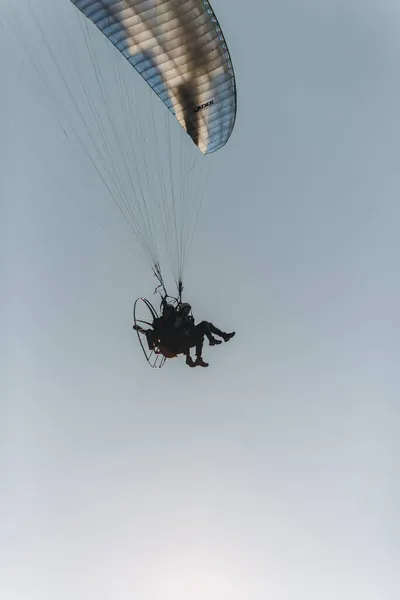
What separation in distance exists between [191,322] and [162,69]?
4.79 m

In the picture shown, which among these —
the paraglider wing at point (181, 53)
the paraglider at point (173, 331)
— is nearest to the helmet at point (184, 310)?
the paraglider at point (173, 331)

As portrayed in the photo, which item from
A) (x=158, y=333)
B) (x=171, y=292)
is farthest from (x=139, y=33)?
(x=171, y=292)

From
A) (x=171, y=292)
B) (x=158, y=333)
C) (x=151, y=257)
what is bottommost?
(x=158, y=333)

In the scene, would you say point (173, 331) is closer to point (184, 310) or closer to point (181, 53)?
point (184, 310)

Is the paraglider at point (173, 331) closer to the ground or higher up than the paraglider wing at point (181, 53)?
closer to the ground

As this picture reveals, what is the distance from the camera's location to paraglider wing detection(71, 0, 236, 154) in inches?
609

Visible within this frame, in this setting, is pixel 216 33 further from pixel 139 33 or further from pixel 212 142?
pixel 212 142

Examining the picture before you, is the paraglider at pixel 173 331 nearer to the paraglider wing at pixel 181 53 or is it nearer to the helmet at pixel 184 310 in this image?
the helmet at pixel 184 310

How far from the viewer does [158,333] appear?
1609cm

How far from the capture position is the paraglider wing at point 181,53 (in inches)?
609

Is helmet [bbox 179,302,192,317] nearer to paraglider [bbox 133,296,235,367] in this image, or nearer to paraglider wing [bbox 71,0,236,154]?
paraglider [bbox 133,296,235,367]

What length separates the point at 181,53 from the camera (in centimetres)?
1617

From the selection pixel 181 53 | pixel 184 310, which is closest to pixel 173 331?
pixel 184 310

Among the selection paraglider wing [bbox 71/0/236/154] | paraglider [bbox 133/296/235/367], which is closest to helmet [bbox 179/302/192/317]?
paraglider [bbox 133/296/235/367]
